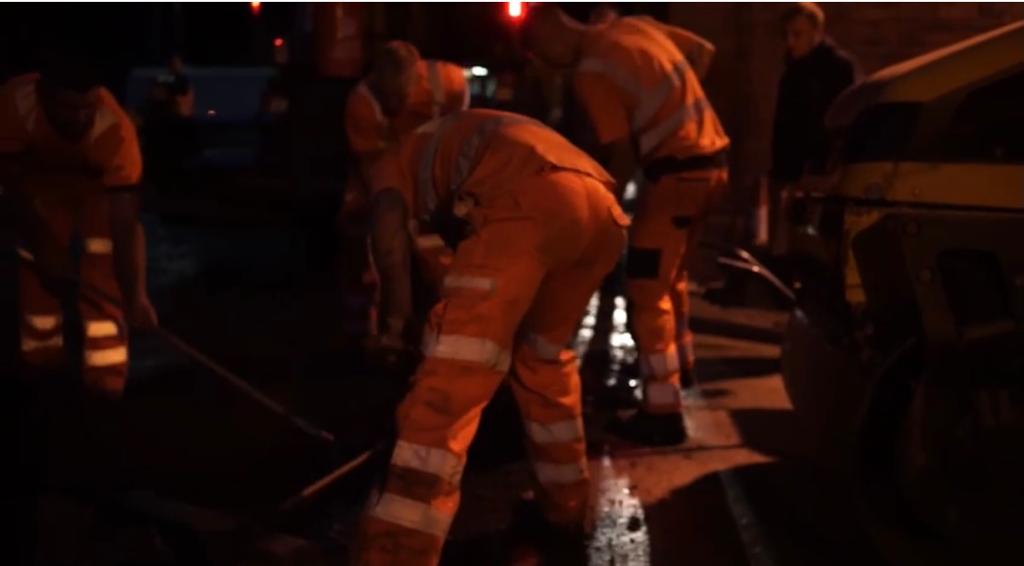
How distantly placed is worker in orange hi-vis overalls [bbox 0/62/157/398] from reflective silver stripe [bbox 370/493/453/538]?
2.01 meters

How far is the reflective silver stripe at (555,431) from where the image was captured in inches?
172

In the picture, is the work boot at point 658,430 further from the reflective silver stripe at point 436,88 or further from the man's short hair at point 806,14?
the man's short hair at point 806,14

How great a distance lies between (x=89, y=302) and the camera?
5797 millimetres

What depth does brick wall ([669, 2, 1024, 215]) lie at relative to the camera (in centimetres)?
1082

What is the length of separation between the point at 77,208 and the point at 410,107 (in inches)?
57.3

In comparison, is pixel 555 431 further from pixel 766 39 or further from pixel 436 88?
pixel 766 39

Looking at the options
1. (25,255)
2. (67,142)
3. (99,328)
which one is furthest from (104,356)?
(67,142)

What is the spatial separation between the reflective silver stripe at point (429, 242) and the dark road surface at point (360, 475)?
3.09ft

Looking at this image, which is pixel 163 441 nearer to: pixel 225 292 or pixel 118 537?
pixel 118 537

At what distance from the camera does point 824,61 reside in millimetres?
7977

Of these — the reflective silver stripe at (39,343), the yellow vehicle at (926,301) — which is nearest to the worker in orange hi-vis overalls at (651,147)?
the yellow vehicle at (926,301)

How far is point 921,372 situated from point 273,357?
442 centimetres

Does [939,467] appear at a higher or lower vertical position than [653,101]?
lower

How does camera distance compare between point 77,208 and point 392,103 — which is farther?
point 77,208
